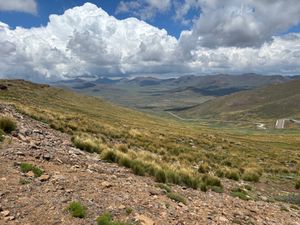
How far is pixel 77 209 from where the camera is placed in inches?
475

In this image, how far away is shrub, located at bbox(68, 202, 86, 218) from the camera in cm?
1188

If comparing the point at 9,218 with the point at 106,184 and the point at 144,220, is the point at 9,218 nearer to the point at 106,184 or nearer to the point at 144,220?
the point at 144,220

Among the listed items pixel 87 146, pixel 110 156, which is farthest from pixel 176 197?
pixel 87 146

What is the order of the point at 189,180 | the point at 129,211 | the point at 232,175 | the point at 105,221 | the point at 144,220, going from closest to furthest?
1. the point at 105,221
2. the point at 144,220
3. the point at 129,211
4. the point at 189,180
5. the point at 232,175

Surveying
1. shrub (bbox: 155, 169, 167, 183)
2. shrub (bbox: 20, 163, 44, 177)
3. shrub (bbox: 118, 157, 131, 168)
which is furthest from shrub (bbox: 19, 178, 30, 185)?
shrub (bbox: 118, 157, 131, 168)

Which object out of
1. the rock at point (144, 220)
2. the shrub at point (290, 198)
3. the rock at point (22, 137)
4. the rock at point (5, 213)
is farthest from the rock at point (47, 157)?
the shrub at point (290, 198)

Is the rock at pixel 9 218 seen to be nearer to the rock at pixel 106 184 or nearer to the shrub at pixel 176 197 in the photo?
the rock at pixel 106 184

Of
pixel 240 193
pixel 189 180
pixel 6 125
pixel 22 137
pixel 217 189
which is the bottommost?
pixel 240 193

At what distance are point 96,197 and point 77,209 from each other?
1436 millimetres

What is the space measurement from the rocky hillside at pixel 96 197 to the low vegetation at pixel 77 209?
15cm

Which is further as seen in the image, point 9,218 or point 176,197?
point 176,197

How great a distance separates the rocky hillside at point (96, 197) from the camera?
12.1 metres

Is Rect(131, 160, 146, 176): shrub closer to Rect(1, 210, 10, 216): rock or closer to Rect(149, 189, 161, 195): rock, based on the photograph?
Rect(149, 189, 161, 195): rock

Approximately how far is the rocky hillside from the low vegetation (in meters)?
0.15
